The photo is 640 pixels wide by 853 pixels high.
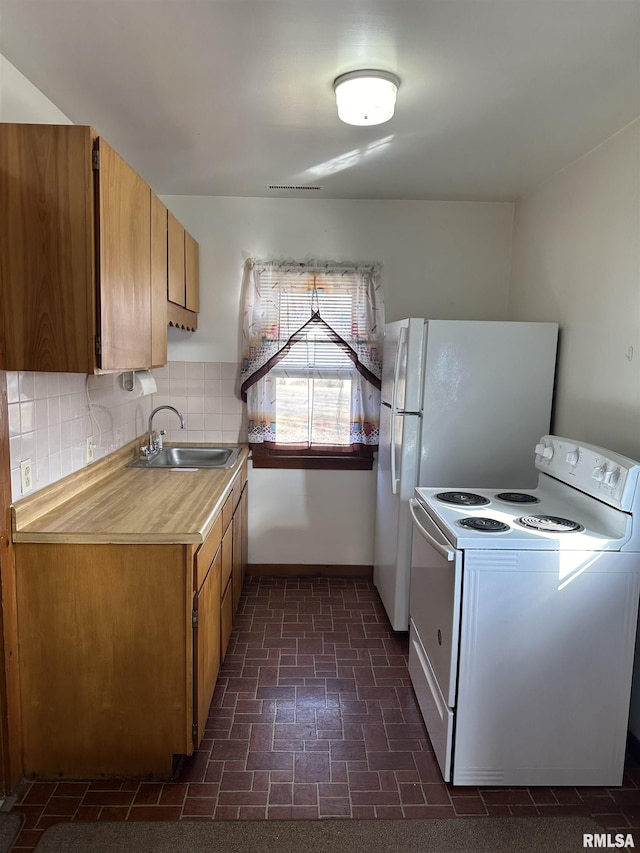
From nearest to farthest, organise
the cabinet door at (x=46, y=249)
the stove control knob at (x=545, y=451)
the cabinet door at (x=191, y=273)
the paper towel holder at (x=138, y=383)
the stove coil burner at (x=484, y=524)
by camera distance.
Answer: the cabinet door at (x=46, y=249), the stove coil burner at (x=484, y=524), the stove control knob at (x=545, y=451), the paper towel holder at (x=138, y=383), the cabinet door at (x=191, y=273)

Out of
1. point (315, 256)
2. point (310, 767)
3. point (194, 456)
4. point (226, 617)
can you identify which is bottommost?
point (310, 767)

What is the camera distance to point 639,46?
185 cm

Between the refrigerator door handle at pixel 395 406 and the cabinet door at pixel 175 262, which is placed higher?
the cabinet door at pixel 175 262

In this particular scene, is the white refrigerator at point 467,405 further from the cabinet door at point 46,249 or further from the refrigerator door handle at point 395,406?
the cabinet door at point 46,249

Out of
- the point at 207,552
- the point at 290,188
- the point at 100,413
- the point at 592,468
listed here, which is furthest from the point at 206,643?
the point at 290,188

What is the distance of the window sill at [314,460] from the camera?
155 inches

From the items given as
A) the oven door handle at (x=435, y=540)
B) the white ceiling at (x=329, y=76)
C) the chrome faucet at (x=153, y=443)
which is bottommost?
the oven door handle at (x=435, y=540)

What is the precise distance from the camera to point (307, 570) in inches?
161

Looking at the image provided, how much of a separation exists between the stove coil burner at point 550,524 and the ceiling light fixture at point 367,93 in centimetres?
162

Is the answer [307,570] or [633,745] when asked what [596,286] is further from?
[307,570]

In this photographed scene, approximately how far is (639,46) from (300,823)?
9.08ft

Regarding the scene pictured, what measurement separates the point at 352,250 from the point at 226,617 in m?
2.42

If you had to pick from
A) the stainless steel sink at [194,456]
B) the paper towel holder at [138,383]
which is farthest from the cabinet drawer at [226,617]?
the paper towel holder at [138,383]

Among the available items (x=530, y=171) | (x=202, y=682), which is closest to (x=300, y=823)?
(x=202, y=682)
